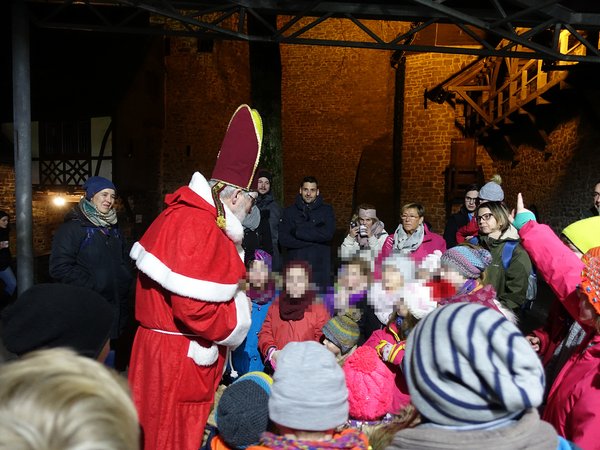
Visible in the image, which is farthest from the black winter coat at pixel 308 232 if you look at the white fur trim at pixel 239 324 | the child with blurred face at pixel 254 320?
the white fur trim at pixel 239 324

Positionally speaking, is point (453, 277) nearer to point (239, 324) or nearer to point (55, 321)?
point (239, 324)

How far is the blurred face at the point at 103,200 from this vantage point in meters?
3.94

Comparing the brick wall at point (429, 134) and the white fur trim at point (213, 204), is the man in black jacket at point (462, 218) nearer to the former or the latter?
the white fur trim at point (213, 204)

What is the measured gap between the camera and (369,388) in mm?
2568

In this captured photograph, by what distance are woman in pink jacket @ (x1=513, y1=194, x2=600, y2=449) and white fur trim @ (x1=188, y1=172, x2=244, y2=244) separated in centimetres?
144

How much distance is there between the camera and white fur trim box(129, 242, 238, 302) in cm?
241

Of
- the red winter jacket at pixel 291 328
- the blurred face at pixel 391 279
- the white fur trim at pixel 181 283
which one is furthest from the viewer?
the red winter jacket at pixel 291 328

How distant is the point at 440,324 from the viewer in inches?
46.4

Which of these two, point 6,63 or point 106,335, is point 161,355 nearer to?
point 106,335

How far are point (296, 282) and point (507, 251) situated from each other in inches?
71.6

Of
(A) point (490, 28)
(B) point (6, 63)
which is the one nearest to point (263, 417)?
(A) point (490, 28)

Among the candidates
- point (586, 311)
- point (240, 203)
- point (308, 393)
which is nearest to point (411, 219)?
point (240, 203)

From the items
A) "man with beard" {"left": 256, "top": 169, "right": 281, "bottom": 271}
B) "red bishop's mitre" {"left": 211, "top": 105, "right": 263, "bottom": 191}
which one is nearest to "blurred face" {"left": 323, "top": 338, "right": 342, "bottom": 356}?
"red bishop's mitre" {"left": 211, "top": 105, "right": 263, "bottom": 191}

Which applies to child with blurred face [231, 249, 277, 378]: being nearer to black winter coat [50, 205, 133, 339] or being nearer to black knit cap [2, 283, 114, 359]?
black winter coat [50, 205, 133, 339]
